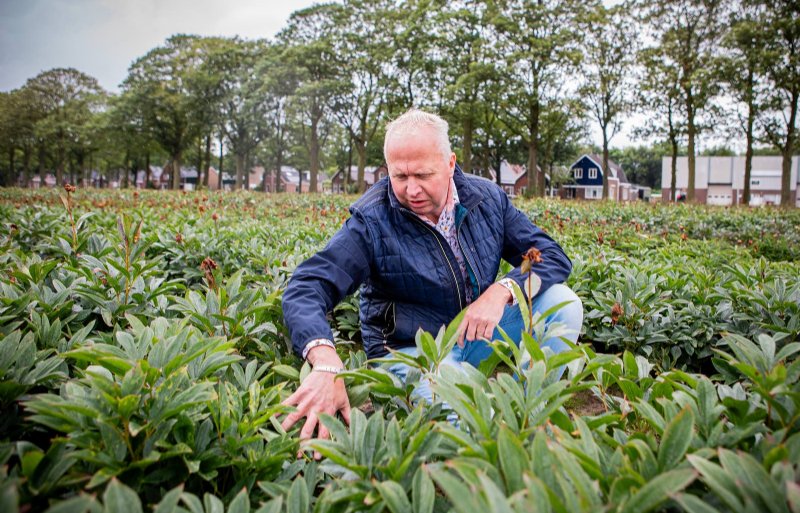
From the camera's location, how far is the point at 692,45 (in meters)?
24.1

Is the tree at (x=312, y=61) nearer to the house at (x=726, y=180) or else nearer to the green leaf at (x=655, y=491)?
the green leaf at (x=655, y=491)

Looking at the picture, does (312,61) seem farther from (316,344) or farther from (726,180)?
(726,180)

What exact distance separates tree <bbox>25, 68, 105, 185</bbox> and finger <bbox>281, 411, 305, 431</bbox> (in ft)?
153

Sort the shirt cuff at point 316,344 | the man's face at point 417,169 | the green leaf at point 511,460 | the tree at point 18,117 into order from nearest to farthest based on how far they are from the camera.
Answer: the green leaf at point 511,460
the shirt cuff at point 316,344
the man's face at point 417,169
the tree at point 18,117

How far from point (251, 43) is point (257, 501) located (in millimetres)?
42309

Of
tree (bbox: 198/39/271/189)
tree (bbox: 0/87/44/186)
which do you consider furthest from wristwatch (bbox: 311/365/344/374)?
tree (bbox: 0/87/44/186)

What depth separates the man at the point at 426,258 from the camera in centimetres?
212

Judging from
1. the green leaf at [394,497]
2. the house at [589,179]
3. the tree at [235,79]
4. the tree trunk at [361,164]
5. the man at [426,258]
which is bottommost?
the green leaf at [394,497]

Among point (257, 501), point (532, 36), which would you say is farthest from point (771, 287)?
point (532, 36)

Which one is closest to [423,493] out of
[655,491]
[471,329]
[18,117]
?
[655,491]

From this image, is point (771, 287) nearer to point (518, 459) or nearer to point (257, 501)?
point (518, 459)

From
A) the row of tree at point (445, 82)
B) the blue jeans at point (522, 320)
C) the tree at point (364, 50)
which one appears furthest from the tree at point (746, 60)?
the blue jeans at point (522, 320)

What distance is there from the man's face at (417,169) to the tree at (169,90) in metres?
39.0

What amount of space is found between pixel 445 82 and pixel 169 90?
72.3ft
